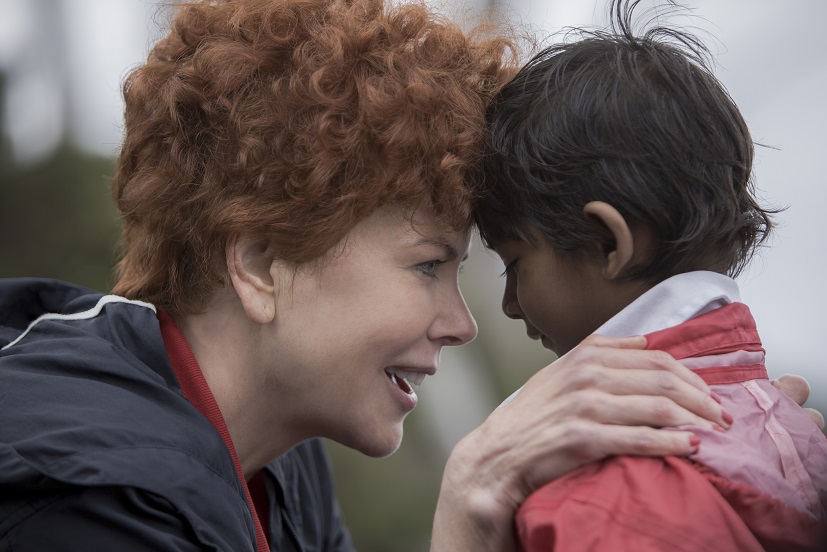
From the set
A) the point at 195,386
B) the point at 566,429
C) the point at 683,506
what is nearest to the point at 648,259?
the point at 566,429

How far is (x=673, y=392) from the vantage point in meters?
1.54

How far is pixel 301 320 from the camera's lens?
6.71 ft

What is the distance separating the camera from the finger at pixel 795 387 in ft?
6.46

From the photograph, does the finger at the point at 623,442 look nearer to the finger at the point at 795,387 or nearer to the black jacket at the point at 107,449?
the finger at the point at 795,387

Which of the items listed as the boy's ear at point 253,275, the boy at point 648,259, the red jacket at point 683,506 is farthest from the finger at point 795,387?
the boy's ear at point 253,275

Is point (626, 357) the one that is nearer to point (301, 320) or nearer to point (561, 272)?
point (561, 272)

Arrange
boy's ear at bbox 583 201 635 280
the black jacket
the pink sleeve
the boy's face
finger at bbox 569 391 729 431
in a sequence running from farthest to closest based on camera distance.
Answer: the boy's face
boy's ear at bbox 583 201 635 280
the black jacket
finger at bbox 569 391 729 431
the pink sleeve

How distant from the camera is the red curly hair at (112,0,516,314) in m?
1.98

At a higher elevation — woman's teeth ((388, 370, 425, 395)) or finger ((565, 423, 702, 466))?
finger ((565, 423, 702, 466))

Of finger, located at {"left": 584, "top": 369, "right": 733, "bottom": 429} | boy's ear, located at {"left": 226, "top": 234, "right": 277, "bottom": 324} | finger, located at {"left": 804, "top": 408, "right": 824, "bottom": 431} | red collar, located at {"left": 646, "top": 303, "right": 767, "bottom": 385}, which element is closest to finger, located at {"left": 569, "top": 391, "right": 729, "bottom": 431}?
finger, located at {"left": 584, "top": 369, "right": 733, "bottom": 429}

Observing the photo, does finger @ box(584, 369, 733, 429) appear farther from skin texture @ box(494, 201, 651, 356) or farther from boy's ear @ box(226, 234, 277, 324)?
boy's ear @ box(226, 234, 277, 324)

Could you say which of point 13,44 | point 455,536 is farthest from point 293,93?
point 13,44

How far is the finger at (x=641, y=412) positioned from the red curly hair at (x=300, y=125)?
2.07 feet

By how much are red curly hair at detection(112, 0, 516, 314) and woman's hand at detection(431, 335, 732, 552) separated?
1.75ft
